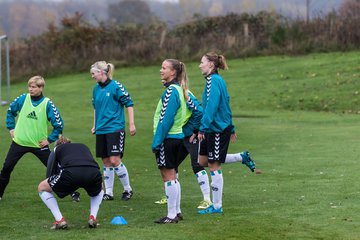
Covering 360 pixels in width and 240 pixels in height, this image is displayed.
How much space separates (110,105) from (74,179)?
2.69m

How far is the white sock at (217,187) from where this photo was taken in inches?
429

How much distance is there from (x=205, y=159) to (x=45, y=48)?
1638 inches

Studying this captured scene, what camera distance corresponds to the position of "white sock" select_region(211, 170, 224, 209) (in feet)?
35.8

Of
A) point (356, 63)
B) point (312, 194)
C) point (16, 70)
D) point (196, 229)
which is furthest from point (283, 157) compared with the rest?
point (16, 70)

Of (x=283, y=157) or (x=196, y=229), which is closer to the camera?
(x=196, y=229)

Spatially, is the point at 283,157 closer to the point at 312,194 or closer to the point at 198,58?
the point at 312,194

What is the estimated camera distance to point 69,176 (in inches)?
386

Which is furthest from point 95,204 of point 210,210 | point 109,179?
point 109,179

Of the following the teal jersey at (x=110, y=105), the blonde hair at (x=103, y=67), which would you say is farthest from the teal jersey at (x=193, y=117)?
the blonde hair at (x=103, y=67)

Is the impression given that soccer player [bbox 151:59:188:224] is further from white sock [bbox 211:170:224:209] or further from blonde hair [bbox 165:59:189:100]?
white sock [bbox 211:170:224:209]

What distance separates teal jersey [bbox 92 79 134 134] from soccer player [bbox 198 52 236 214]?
5.89 feet

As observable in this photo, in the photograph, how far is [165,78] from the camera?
10414 millimetres

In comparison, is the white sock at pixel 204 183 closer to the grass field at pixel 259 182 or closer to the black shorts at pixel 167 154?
the grass field at pixel 259 182

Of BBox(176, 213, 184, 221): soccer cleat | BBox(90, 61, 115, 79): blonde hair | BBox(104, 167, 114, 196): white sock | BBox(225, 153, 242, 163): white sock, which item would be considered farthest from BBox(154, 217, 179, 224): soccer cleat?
BBox(90, 61, 115, 79): blonde hair
